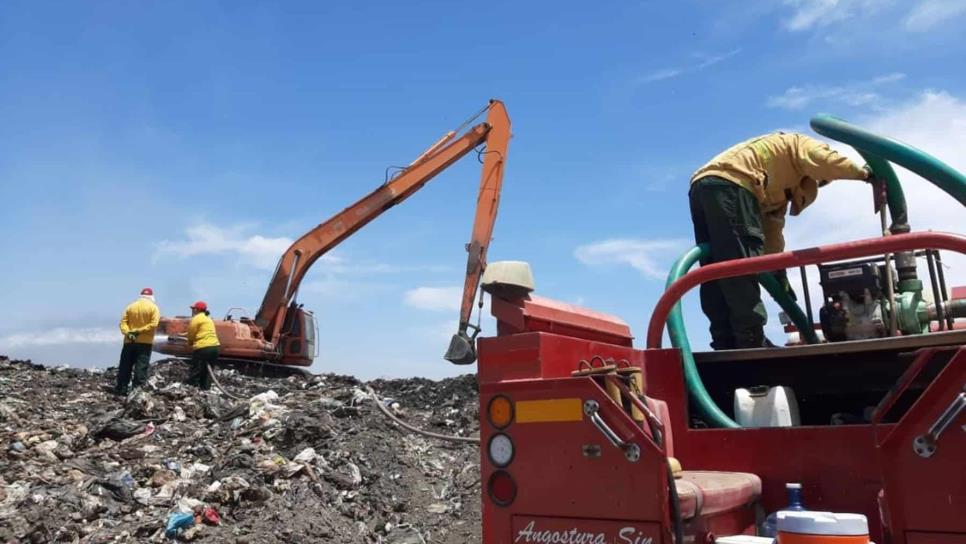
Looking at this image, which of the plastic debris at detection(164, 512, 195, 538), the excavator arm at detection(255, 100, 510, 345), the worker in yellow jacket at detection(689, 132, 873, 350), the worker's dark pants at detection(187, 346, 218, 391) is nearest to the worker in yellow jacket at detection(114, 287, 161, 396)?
the worker's dark pants at detection(187, 346, 218, 391)

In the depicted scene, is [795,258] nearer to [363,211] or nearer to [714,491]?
[714,491]

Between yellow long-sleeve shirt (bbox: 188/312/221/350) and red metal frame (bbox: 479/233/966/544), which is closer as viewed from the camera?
red metal frame (bbox: 479/233/966/544)

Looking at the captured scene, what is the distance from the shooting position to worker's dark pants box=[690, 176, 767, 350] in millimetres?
3750

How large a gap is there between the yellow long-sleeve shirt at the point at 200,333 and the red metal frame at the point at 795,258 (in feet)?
34.7

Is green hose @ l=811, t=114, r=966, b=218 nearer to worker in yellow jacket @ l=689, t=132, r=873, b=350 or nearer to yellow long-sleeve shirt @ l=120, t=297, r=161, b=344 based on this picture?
worker in yellow jacket @ l=689, t=132, r=873, b=350

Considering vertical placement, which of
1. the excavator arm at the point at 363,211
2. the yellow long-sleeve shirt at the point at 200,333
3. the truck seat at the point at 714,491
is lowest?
the truck seat at the point at 714,491

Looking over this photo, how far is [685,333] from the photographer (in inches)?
136

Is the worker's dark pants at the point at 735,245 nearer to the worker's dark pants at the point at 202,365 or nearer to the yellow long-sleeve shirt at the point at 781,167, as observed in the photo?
the yellow long-sleeve shirt at the point at 781,167

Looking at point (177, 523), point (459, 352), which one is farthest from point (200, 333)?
point (177, 523)

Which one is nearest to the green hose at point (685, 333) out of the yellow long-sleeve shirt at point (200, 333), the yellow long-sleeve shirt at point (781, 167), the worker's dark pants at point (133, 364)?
the yellow long-sleeve shirt at point (781, 167)

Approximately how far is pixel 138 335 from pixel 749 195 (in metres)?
9.48

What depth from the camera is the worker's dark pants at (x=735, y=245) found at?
3750 millimetres

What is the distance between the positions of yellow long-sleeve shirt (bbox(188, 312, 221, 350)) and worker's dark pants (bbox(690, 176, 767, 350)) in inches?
400

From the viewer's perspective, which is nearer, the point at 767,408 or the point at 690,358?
the point at 767,408
